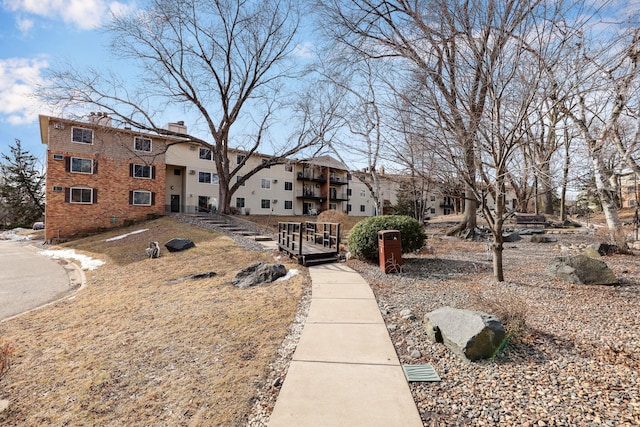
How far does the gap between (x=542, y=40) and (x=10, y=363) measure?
27.7 ft

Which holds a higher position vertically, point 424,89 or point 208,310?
point 424,89

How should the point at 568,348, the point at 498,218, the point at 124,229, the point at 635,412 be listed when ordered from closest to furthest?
the point at 635,412
the point at 568,348
the point at 498,218
the point at 124,229

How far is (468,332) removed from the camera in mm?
3170

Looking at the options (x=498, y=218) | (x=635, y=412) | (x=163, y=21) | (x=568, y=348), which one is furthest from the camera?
(x=163, y=21)

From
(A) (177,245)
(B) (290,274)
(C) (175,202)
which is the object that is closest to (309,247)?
(B) (290,274)

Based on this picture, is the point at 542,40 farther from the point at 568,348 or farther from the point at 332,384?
the point at 332,384

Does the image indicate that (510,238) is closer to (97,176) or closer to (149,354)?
(149,354)

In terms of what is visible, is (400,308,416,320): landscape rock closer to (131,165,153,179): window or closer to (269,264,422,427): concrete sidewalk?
(269,264,422,427): concrete sidewalk

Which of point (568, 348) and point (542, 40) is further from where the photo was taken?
point (542, 40)

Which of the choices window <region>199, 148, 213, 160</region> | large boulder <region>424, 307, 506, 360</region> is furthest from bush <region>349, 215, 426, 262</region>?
window <region>199, 148, 213, 160</region>

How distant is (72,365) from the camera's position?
12.1ft

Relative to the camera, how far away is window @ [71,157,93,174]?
2000cm

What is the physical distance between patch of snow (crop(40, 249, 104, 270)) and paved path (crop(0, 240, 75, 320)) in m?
0.53

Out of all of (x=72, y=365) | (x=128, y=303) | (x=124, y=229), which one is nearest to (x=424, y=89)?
(x=72, y=365)
